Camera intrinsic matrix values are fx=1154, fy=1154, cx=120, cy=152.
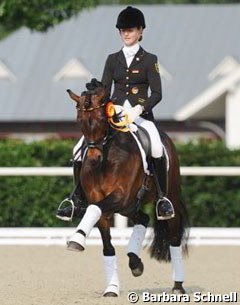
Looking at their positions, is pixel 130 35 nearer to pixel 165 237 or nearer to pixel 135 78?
pixel 135 78

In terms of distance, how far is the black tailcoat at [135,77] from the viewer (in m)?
9.75

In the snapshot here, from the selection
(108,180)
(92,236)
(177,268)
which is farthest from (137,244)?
(92,236)

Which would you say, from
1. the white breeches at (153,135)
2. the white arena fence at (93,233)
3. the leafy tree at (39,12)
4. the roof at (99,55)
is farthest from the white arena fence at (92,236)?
the roof at (99,55)

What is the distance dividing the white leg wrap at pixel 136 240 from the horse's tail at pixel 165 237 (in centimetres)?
33

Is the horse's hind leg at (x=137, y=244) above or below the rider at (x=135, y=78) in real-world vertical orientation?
below

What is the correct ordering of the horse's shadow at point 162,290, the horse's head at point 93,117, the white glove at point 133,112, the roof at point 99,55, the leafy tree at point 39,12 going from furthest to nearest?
the roof at point 99,55 → the leafy tree at point 39,12 → the horse's shadow at point 162,290 → the white glove at point 133,112 → the horse's head at point 93,117

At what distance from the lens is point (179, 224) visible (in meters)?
10.4

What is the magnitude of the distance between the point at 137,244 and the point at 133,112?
118cm

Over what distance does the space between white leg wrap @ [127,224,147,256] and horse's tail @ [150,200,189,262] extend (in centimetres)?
33

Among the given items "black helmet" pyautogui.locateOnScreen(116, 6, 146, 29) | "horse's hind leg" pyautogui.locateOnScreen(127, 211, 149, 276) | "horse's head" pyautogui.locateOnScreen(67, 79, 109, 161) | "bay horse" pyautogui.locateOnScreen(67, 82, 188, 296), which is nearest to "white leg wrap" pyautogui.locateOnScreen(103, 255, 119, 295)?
"bay horse" pyautogui.locateOnScreen(67, 82, 188, 296)

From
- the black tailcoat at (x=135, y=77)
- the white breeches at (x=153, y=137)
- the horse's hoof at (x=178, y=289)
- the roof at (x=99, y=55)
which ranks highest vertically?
the black tailcoat at (x=135, y=77)

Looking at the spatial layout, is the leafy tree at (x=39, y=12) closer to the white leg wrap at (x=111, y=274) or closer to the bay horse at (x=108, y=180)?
the bay horse at (x=108, y=180)

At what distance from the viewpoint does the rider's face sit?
9.72 meters

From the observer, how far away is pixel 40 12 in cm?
1938
